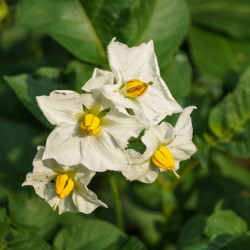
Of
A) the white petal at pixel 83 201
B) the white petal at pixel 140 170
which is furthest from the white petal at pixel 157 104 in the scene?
the white petal at pixel 83 201

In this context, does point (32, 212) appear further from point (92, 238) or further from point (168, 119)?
point (168, 119)

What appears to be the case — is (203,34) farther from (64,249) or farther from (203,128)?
(64,249)

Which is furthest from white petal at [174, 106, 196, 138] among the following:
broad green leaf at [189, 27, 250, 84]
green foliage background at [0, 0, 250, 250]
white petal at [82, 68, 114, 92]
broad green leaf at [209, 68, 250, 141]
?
broad green leaf at [189, 27, 250, 84]

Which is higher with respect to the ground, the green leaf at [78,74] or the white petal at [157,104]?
the white petal at [157,104]

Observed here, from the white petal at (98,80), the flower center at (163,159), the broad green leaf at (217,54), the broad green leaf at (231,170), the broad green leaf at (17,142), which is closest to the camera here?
the white petal at (98,80)

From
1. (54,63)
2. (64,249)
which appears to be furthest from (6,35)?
(64,249)

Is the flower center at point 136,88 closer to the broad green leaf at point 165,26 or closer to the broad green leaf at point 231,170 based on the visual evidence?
the broad green leaf at point 165,26

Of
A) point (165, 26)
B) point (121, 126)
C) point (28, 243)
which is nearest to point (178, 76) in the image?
point (165, 26)

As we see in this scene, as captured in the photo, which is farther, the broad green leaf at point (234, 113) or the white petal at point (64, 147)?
the broad green leaf at point (234, 113)
